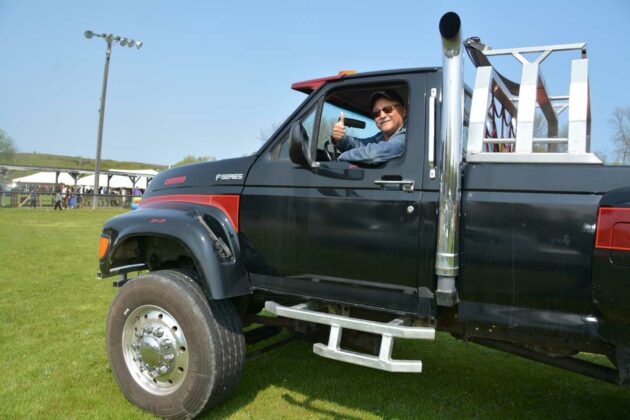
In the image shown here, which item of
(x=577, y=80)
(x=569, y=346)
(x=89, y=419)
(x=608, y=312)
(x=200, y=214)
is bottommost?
(x=89, y=419)

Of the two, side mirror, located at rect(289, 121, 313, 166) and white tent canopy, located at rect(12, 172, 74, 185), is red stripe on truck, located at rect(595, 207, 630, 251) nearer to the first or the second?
side mirror, located at rect(289, 121, 313, 166)

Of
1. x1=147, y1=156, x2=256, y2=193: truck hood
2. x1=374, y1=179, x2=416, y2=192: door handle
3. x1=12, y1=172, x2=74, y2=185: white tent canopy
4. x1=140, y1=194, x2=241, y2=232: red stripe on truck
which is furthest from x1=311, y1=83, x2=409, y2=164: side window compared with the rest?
x1=12, y1=172, x2=74, y2=185: white tent canopy

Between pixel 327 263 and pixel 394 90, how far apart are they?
1.22 m

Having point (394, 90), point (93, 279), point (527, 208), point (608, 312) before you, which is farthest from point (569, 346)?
point (93, 279)

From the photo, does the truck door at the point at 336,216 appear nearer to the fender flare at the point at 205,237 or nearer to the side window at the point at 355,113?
the side window at the point at 355,113

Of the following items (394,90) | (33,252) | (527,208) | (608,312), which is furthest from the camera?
(33,252)

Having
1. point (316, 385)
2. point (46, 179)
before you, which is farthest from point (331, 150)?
point (46, 179)

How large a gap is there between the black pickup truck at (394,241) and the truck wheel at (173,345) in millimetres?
12

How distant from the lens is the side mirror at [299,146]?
2.86m

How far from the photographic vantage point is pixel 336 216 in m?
2.91

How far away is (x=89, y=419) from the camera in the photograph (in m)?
3.28

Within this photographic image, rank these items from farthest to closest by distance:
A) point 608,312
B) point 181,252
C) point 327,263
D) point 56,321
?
point 56,321 → point 181,252 → point 327,263 → point 608,312

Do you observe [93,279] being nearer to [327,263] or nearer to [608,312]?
[327,263]

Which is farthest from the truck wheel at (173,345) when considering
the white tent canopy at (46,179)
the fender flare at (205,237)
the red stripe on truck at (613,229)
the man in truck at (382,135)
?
the white tent canopy at (46,179)
